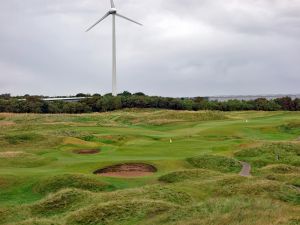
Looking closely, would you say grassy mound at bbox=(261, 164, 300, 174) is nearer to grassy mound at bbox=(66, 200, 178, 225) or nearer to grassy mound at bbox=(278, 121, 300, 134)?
grassy mound at bbox=(66, 200, 178, 225)

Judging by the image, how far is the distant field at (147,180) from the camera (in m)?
23.0

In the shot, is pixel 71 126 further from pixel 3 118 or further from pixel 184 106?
pixel 184 106

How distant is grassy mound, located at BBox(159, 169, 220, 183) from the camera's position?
109 ft

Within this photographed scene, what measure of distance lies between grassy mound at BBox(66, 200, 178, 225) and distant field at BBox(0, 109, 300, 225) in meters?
0.05

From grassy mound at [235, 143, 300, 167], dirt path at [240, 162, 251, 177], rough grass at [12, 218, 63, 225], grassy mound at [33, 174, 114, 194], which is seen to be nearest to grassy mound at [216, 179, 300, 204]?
dirt path at [240, 162, 251, 177]

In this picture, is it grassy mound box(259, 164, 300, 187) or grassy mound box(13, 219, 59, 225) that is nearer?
grassy mound box(13, 219, 59, 225)

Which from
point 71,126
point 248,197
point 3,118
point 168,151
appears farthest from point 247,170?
point 3,118

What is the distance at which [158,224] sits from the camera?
848 inches

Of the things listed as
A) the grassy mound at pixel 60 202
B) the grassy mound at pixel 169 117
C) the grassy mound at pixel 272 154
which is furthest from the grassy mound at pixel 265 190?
the grassy mound at pixel 169 117

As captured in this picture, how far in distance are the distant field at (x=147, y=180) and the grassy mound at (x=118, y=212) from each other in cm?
5

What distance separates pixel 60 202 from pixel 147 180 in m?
7.88

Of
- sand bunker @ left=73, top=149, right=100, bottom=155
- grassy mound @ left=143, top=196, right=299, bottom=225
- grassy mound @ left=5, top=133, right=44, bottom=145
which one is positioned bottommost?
sand bunker @ left=73, top=149, right=100, bottom=155

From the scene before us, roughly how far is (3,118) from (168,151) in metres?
55.6

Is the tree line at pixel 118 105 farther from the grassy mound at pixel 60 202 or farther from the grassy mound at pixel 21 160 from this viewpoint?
the grassy mound at pixel 60 202
